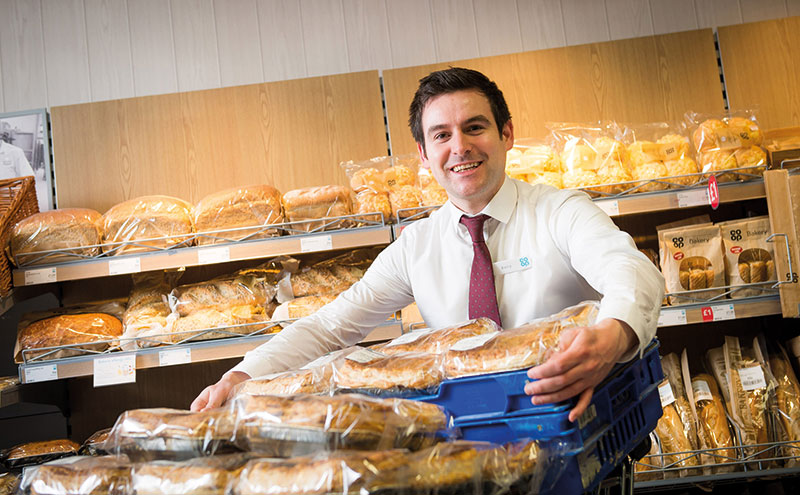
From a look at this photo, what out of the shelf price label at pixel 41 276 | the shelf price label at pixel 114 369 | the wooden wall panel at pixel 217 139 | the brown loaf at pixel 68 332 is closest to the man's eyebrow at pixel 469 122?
the wooden wall panel at pixel 217 139

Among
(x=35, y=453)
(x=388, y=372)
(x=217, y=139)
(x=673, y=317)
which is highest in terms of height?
(x=217, y=139)

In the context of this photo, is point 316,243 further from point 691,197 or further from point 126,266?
point 691,197

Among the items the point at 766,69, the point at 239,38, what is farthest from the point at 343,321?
the point at 766,69

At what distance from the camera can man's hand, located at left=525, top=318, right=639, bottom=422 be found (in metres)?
0.91

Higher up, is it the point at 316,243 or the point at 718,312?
the point at 316,243

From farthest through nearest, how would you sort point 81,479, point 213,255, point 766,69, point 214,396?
point 766,69 < point 213,255 < point 214,396 < point 81,479

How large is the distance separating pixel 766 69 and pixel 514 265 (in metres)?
2.31

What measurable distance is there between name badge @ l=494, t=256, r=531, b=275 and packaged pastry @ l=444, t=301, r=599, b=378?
0.68 metres

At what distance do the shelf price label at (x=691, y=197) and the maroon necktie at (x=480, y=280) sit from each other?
123cm

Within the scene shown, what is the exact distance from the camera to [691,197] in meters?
2.67

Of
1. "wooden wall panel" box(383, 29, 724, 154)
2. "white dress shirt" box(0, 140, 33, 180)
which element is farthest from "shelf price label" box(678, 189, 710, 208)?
"white dress shirt" box(0, 140, 33, 180)

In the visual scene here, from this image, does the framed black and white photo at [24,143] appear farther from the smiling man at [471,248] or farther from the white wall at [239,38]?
the smiling man at [471,248]

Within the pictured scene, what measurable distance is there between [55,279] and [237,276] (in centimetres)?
76

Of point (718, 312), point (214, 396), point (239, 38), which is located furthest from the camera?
point (239, 38)
